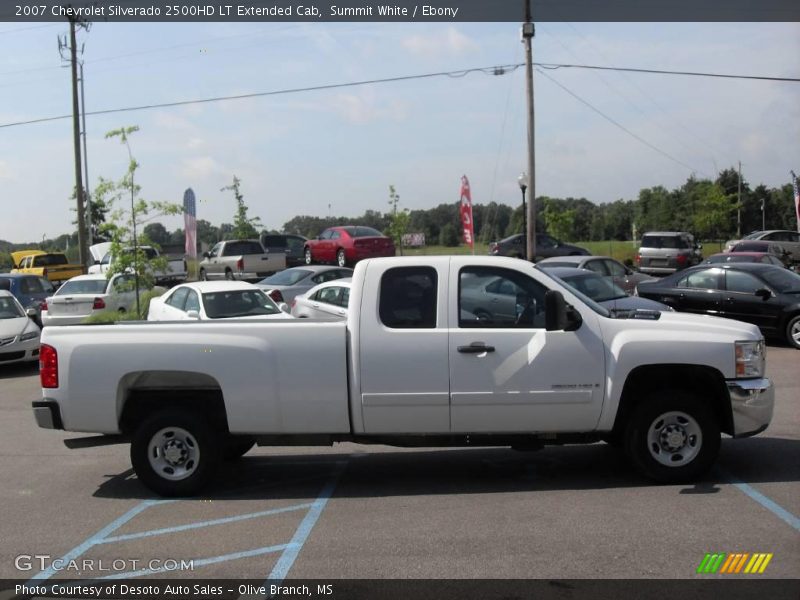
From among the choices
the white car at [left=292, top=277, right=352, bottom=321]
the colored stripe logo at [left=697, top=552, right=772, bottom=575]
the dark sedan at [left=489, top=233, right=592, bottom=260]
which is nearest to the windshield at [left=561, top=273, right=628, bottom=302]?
the white car at [left=292, top=277, right=352, bottom=321]

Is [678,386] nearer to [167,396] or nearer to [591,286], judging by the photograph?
[167,396]

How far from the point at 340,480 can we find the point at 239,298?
725 centimetres

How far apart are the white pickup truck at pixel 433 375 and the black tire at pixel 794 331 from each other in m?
8.89

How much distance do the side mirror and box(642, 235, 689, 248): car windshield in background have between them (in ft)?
83.8

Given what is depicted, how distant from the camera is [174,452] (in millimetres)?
6758

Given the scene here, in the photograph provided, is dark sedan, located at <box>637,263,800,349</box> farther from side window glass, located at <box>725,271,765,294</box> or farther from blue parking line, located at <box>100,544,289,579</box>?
blue parking line, located at <box>100,544,289,579</box>

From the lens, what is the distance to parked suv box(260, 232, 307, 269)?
34875 mm

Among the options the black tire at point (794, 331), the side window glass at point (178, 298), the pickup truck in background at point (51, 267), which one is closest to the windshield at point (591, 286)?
the black tire at point (794, 331)

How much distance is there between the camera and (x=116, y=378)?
6.64 metres

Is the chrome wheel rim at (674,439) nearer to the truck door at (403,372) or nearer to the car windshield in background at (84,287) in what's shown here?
the truck door at (403,372)

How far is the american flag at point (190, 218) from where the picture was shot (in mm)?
18578

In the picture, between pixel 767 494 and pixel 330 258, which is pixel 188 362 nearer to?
pixel 767 494

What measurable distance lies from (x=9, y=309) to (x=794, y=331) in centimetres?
1565

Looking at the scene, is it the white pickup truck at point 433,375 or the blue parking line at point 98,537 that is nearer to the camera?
the blue parking line at point 98,537
